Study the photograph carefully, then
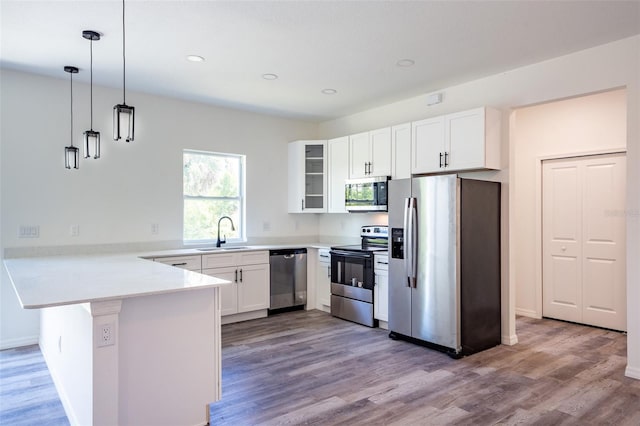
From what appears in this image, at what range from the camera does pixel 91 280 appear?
8.32 ft

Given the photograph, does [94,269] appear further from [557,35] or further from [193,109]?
[557,35]

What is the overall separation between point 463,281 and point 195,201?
10.8 ft

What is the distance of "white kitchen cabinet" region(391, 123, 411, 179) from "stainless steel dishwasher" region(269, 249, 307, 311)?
1646 mm

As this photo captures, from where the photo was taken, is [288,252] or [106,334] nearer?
[106,334]

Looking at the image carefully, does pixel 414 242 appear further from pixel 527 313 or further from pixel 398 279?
pixel 527 313

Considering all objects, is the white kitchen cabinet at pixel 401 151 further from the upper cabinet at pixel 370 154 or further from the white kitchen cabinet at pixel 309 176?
the white kitchen cabinet at pixel 309 176

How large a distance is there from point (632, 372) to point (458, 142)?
2.34m

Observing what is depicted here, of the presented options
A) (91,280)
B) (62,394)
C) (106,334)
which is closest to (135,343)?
(106,334)

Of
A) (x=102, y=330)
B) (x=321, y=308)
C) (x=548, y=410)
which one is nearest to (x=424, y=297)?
(x=548, y=410)

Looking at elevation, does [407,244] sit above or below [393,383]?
above

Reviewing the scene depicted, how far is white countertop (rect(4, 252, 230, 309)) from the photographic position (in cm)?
205

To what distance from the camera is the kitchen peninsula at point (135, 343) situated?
209 cm

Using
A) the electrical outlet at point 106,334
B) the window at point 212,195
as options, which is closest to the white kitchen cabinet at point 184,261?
the window at point 212,195

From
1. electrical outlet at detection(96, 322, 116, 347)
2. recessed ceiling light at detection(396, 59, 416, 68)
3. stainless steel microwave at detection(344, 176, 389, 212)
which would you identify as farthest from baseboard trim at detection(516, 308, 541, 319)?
electrical outlet at detection(96, 322, 116, 347)
